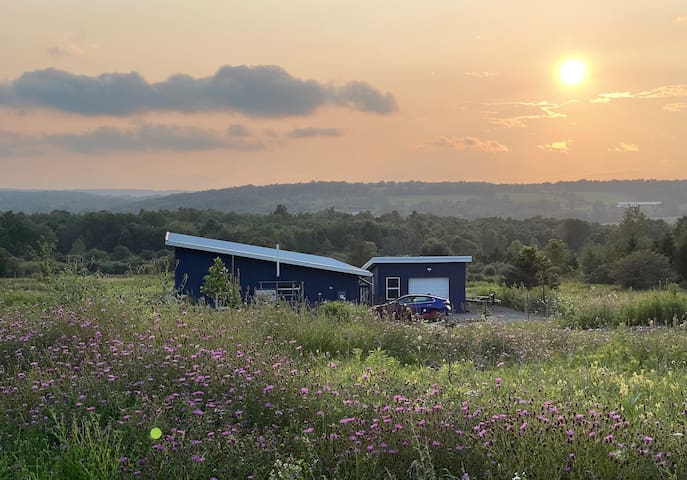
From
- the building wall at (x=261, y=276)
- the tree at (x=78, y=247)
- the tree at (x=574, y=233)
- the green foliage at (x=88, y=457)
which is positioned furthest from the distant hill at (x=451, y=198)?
the green foliage at (x=88, y=457)

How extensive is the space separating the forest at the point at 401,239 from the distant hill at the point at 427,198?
10.8m

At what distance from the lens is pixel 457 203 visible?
3708 inches

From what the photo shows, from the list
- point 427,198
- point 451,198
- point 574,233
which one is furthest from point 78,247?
point 427,198

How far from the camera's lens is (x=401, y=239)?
65.8 meters

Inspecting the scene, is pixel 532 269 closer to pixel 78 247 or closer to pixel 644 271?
pixel 644 271

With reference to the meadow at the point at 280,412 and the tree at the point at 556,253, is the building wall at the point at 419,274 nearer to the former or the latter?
the tree at the point at 556,253

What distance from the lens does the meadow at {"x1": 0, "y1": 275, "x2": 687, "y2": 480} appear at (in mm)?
3857

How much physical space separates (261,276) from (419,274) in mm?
9341

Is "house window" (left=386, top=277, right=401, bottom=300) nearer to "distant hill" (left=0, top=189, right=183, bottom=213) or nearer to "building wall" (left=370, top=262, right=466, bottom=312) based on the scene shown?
"building wall" (left=370, top=262, right=466, bottom=312)

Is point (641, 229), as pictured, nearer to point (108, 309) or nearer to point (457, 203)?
point (457, 203)

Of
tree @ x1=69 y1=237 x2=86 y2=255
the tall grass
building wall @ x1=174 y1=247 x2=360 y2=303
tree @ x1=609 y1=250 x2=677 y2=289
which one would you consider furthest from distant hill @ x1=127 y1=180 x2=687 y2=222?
the tall grass

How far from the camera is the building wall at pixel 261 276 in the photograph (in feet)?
86.8

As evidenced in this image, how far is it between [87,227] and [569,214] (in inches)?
2538

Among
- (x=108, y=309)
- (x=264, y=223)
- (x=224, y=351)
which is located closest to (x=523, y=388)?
(x=224, y=351)
